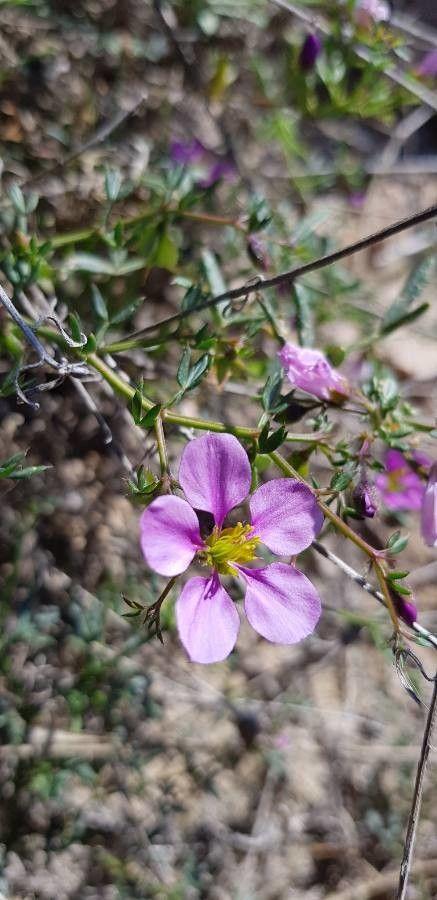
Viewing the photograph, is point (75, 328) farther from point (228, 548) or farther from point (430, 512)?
point (430, 512)

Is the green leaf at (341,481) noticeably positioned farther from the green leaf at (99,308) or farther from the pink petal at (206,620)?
the green leaf at (99,308)

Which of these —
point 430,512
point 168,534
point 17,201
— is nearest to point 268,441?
point 168,534

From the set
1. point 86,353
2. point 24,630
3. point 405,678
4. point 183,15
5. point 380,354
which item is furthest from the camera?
point 380,354

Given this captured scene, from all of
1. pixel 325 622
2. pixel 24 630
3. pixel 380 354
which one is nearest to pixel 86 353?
pixel 24 630

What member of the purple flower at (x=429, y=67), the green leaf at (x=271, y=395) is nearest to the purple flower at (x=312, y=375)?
the green leaf at (x=271, y=395)

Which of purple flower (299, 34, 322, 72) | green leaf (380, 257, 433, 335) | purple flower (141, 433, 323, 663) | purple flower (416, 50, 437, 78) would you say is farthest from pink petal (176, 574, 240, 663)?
purple flower (416, 50, 437, 78)

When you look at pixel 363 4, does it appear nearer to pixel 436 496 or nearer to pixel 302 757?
pixel 436 496
